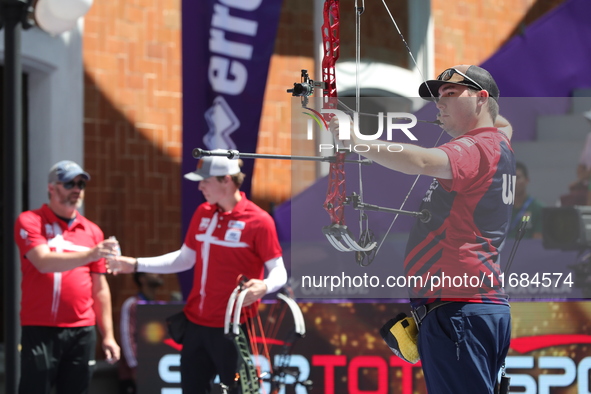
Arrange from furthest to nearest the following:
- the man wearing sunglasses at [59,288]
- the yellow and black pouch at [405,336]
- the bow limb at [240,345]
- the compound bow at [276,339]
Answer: the compound bow at [276,339], the man wearing sunglasses at [59,288], the bow limb at [240,345], the yellow and black pouch at [405,336]

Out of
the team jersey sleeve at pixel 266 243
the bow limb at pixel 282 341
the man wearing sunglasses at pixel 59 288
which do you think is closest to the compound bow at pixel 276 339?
the bow limb at pixel 282 341

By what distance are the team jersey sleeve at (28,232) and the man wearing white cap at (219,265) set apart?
20.1 inches

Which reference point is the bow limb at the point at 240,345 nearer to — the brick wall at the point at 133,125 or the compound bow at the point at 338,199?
the compound bow at the point at 338,199

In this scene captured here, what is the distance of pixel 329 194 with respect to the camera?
136 inches

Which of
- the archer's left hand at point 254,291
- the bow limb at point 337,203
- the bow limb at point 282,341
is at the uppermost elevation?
the bow limb at point 337,203

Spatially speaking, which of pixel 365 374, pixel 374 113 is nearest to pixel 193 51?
pixel 365 374

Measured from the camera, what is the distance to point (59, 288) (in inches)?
225

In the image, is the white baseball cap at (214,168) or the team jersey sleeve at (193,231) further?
the team jersey sleeve at (193,231)

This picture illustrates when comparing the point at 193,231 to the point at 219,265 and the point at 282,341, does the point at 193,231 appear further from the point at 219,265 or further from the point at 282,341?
the point at 282,341

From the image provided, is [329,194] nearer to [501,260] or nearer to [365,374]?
[501,260]

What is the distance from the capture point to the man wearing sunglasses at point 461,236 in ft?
10.9

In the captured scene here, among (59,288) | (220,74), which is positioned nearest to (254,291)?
(59,288)

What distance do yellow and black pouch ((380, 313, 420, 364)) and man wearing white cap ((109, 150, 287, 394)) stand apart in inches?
70.6

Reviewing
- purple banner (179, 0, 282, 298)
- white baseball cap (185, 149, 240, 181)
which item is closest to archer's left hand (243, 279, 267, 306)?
white baseball cap (185, 149, 240, 181)
